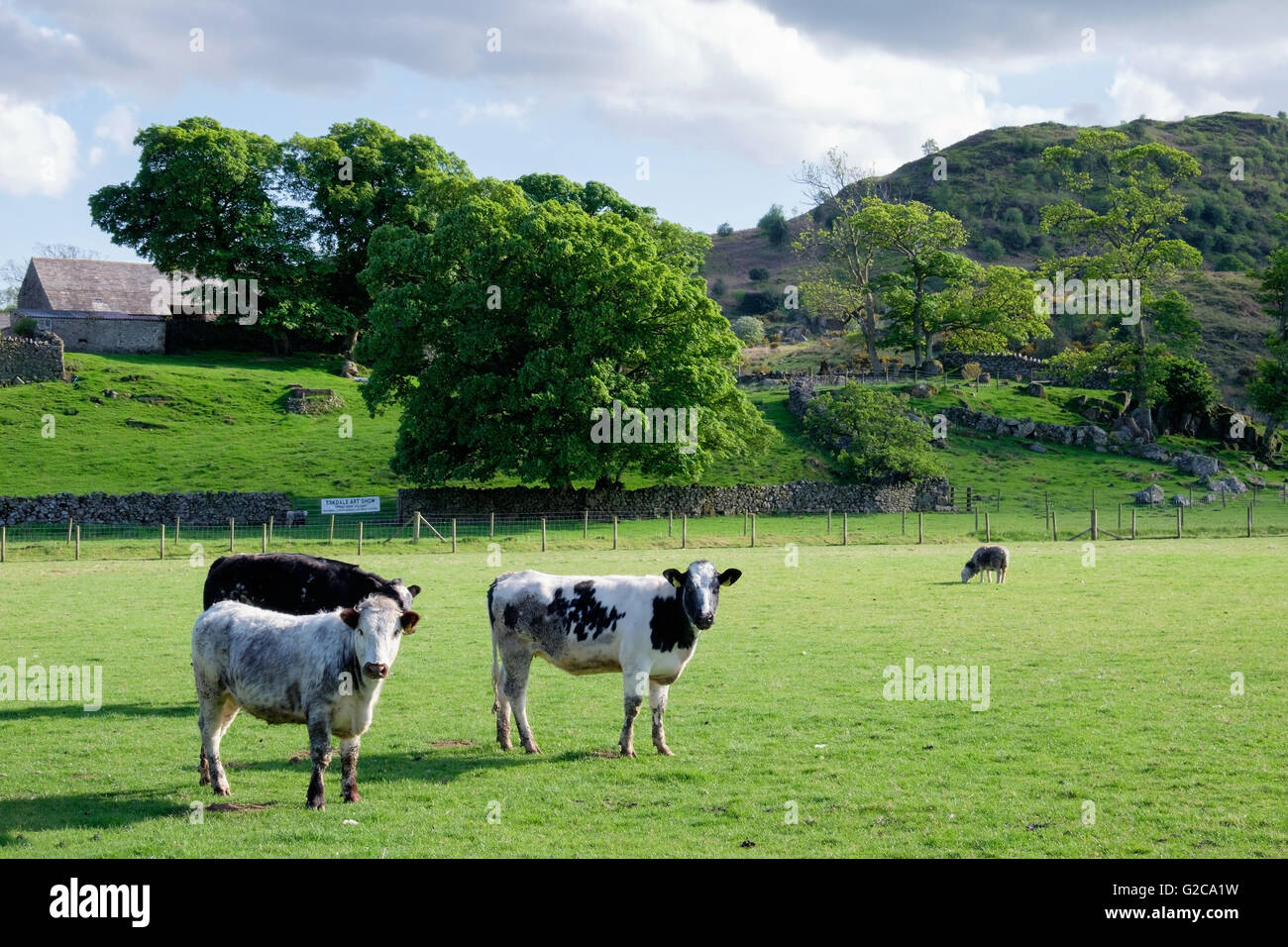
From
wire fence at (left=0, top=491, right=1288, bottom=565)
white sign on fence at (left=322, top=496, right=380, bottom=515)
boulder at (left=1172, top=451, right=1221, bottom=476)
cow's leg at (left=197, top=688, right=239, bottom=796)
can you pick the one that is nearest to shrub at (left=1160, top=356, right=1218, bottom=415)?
boulder at (left=1172, top=451, right=1221, bottom=476)

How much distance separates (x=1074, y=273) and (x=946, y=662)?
237ft

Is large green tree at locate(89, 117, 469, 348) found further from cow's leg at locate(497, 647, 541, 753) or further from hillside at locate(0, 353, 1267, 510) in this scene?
cow's leg at locate(497, 647, 541, 753)

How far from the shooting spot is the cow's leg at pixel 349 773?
32.2ft

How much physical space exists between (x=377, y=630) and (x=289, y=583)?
4.34m

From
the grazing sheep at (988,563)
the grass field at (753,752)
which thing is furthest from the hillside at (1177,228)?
the grass field at (753,752)

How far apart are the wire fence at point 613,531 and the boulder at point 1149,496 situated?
137cm

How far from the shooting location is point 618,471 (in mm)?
50469

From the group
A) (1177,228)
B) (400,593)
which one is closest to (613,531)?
(400,593)

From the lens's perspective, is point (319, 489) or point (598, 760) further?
point (319, 489)

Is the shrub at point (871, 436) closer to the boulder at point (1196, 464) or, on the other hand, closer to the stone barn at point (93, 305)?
the boulder at point (1196, 464)

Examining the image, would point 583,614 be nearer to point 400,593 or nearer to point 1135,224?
point 400,593

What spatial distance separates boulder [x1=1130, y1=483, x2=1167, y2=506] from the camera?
5484cm
